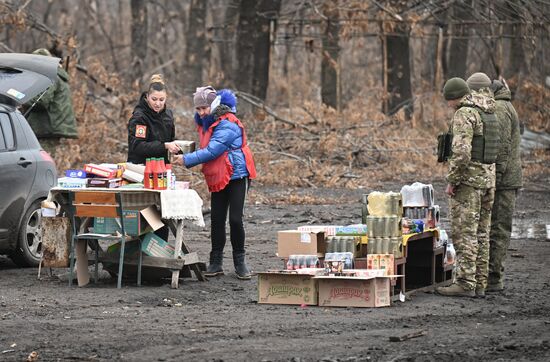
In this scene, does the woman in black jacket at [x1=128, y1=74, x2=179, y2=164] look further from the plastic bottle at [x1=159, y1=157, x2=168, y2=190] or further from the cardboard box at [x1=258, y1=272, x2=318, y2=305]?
the cardboard box at [x1=258, y1=272, x2=318, y2=305]

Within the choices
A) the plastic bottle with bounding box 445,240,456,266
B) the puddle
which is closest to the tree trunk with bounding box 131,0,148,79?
the puddle

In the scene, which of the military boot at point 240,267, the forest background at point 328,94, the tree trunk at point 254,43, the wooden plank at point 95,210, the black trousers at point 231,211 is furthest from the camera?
the tree trunk at point 254,43

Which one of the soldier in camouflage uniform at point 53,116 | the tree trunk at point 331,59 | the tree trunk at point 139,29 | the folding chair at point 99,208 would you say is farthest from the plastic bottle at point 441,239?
the tree trunk at point 139,29

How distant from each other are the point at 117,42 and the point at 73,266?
121 ft

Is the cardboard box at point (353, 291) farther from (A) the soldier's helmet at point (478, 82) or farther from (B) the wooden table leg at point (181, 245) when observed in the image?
(A) the soldier's helmet at point (478, 82)

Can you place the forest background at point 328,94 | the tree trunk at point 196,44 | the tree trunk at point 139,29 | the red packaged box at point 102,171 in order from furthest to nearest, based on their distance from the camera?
1. the tree trunk at point 196,44
2. the tree trunk at point 139,29
3. the forest background at point 328,94
4. the red packaged box at point 102,171

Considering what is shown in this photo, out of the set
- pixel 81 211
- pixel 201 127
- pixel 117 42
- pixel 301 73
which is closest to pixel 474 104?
pixel 201 127

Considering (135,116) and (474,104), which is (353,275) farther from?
(135,116)

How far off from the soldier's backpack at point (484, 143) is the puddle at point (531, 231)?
5497 mm

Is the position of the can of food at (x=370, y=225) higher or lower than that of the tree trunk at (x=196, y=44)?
lower

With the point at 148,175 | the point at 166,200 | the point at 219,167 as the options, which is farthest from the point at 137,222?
the point at 219,167

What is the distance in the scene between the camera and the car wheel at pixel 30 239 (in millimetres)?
13789

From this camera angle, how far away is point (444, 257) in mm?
12898

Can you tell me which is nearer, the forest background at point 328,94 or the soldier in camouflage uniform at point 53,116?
the soldier in camouflage uniform at point 53,116
